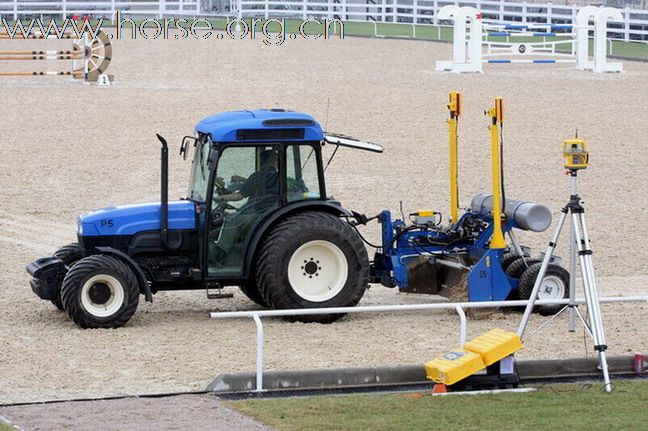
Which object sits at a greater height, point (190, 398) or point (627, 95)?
point (627, 95)

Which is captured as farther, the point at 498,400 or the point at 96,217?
the point at 96,217

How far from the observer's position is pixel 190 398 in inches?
378

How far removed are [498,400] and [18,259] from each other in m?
7.22

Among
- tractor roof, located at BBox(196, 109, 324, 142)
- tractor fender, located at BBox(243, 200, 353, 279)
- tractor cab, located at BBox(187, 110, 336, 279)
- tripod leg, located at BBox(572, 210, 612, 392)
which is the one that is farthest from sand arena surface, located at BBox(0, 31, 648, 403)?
tractor roof, located at BBox(196, 109, 324, 142)

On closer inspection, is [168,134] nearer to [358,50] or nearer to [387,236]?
[387,236]

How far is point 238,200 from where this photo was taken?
1226 cm

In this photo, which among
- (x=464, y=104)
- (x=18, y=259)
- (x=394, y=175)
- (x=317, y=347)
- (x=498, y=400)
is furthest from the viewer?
(x=464, y=104)

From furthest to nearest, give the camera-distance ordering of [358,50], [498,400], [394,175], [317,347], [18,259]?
[358,50] → [394,175] → [18,259] → [317,347] → [498,400]

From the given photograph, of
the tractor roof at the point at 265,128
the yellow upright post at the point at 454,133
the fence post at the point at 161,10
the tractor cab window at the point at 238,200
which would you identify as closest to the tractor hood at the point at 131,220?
the tractor cab window at the point at 238,200

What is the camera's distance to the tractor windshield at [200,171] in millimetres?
12366

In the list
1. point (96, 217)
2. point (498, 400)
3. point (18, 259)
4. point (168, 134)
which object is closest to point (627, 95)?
point (168, 134)

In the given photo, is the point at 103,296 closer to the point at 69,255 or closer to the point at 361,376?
the point at 69,255

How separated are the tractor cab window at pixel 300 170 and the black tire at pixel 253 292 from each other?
0.80 m

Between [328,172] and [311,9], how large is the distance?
3601cm
